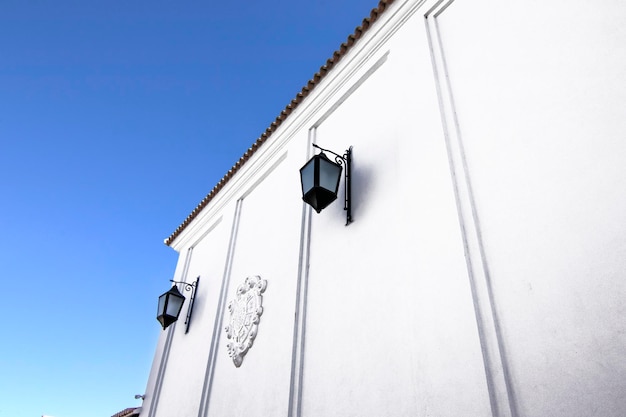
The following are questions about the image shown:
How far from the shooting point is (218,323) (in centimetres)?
491

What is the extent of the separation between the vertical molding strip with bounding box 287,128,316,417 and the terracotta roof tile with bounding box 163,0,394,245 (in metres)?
1.65

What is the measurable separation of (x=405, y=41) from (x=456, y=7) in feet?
1.69

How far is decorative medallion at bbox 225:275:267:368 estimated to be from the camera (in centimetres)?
414

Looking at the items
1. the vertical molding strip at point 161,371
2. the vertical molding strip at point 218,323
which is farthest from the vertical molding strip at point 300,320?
the vertical molding strip at point 161,371

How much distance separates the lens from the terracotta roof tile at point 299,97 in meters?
4.42

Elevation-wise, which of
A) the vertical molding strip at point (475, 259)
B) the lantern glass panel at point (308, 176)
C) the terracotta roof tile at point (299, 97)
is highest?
the terracotta roof tile at point (299, 97)

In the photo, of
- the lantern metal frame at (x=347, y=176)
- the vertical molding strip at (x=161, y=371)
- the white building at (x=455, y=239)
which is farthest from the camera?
the vertical molding strip at (x=161, y=371)

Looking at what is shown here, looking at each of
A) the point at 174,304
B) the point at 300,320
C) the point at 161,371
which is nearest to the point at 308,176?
the point at 300,320

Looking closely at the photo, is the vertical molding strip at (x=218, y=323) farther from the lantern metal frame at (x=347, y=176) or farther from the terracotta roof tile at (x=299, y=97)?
the lantern metal frame at (x=347, y=176)

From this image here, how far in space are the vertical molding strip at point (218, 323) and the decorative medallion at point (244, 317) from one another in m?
0.27

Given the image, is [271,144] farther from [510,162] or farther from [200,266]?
[510,162]

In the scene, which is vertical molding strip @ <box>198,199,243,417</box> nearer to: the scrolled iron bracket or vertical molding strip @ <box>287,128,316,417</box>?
the scrolled iron bracket

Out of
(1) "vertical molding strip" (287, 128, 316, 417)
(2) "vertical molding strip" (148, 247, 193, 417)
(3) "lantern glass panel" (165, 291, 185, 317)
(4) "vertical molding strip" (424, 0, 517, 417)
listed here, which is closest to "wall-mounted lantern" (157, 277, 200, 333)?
(3) "lantern glass panel" (165, 291, 185, 317)

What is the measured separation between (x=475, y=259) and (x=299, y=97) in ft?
11.6
